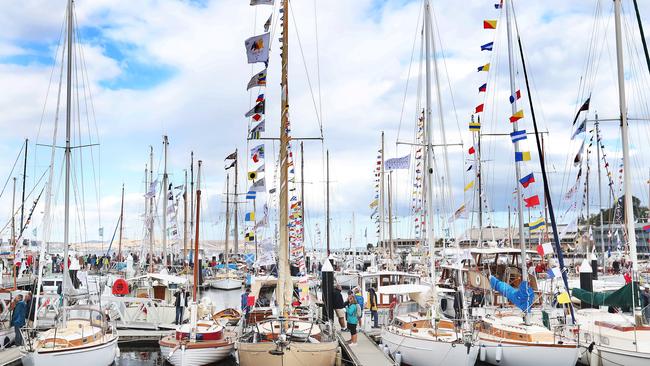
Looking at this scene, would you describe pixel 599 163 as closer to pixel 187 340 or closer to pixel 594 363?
pixel 594 363

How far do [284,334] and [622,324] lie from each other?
10.6 meters

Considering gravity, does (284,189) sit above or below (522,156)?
below

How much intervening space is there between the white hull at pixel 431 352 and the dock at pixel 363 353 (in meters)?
0.69

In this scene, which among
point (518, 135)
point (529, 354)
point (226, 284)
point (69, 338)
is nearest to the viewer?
point (69, 338)

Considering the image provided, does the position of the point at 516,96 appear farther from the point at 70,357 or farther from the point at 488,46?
the point at 70,357

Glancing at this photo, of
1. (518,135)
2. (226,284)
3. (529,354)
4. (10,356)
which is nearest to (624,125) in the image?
(518,135)

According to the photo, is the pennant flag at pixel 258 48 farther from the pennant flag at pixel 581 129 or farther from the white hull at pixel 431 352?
the pennant flag at pixel 581 129

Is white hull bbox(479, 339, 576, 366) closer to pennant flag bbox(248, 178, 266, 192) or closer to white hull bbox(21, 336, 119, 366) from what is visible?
pennant flag bbox(248, 178, 266, 192)

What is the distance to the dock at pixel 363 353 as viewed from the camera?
733 inches

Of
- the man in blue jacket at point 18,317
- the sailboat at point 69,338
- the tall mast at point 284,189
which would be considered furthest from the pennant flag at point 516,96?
the man in blue jacket at point 18,317

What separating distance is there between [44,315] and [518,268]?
72.2 feet

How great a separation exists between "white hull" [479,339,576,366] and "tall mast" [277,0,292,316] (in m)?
6.71

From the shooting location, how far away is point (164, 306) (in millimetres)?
28078

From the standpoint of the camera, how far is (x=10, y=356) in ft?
64.4
